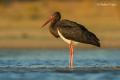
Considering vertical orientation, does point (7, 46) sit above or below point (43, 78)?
above

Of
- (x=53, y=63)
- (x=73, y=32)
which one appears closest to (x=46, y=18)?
(x=53, y=63)

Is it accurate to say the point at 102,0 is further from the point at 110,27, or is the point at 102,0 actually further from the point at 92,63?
the point at 92,63

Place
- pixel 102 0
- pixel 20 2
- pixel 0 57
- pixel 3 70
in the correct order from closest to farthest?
pixel 3 70 < pixel 0 57 < pixel 102 0 < pixel 20 2

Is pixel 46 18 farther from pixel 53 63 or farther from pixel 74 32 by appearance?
pixel 74 32

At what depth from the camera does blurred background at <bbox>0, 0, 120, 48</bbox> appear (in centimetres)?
2488

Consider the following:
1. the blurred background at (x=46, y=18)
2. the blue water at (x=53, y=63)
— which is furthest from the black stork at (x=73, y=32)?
the blurred background at (x=46, y=18)

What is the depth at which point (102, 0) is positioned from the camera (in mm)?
31562

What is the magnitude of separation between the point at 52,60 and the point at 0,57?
1.92 metres

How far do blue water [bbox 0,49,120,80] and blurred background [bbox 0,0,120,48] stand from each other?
176 cm

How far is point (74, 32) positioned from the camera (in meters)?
17.6

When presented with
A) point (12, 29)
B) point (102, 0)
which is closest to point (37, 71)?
point (12, 29)

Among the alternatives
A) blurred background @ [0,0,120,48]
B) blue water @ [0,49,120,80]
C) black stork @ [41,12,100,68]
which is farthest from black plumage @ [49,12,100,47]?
blurred background @ [0,0,120,48]

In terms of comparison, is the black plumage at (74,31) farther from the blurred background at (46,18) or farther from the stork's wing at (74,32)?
the blurred background at (46,18)

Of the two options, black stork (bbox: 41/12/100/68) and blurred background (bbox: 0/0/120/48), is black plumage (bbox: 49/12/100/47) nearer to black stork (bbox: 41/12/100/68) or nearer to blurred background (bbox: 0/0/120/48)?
black stork (bbox: 41/12/100/68)
